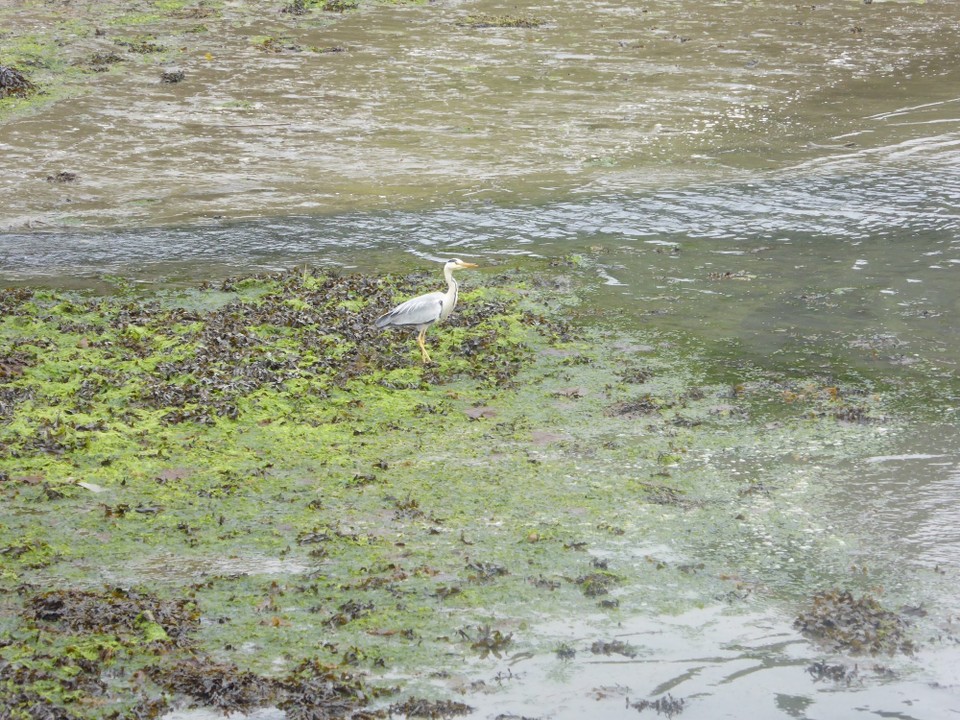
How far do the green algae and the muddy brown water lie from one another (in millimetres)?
304

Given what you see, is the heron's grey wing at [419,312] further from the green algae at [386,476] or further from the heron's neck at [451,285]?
the green algae at [386,476]

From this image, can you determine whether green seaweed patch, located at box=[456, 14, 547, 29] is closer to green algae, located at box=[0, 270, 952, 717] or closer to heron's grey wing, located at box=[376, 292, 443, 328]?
green algae, located at box=[0, 270, 952, 717]

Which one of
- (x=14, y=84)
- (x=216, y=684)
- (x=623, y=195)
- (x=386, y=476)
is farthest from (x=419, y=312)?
(x=14, y=84)

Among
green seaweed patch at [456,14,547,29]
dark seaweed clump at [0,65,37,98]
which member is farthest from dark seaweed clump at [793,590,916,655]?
green seaweed patch at [456,14,547,29]

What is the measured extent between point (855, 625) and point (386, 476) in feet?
9.17

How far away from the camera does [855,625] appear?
5379 millimetres

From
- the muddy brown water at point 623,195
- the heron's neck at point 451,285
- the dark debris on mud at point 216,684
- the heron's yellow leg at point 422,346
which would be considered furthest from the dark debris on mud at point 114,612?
the heron's neck at point 451,285

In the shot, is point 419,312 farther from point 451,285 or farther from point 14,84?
point 14,84

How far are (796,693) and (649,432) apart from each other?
2.86 metres

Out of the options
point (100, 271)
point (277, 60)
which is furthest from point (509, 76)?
point (100, 271)

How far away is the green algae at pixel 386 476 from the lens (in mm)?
5582

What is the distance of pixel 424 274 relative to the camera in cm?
1116

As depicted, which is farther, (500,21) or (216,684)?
(500,21)

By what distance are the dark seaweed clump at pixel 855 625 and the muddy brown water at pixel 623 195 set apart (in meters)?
0.10
